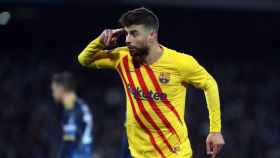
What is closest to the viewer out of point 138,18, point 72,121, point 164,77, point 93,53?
point 138,18

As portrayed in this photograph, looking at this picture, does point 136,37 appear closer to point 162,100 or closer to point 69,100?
point 162,100

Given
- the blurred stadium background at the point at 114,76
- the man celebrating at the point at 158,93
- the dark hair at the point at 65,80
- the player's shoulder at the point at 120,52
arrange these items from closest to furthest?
the man celebrating at the point at 158,93 → the player's shoulder at the point at 120,52 → the dark hair at the point at 65,80 → the blurred stadium background at the point at 114,76

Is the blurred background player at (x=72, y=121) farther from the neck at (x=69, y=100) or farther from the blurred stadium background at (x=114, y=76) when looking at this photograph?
the blurred stadium background at (x=114, y=76)

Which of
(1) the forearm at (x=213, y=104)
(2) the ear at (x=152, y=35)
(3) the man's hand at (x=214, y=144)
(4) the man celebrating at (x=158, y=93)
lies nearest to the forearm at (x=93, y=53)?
(4) the man celebrating at (x=158, y=93)

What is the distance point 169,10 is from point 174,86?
22.4 feet

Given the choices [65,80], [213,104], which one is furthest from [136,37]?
[65,80]

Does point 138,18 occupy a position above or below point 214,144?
above

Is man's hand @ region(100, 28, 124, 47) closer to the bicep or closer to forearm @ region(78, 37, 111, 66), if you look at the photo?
forearm @ region(78, 37, 111, 66)

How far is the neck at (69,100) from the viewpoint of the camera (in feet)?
30.7

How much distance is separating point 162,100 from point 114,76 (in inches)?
301

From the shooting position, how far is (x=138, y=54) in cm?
577

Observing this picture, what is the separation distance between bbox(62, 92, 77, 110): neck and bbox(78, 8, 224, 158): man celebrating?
3553 mm

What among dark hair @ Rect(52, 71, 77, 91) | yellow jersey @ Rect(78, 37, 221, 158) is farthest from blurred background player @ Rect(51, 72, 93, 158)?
yellow jersey @ Rect(78, 37, 221, 158)

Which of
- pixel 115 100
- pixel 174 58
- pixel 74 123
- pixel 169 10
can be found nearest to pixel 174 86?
pixel 174 58
